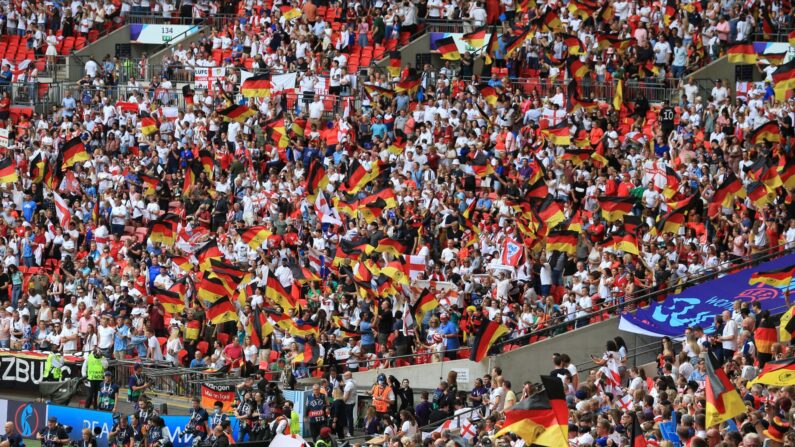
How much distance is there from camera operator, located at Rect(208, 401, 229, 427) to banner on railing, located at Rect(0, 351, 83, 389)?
12.1 feet

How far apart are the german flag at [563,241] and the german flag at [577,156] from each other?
358 cm

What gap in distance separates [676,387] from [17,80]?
27.2m

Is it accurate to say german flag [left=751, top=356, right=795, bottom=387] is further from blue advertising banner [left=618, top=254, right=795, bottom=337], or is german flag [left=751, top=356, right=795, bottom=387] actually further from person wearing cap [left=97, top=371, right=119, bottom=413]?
person wearing cap [left=97, top=371, right=119, bottom=413]

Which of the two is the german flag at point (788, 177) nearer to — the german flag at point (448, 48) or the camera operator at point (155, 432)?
the german flag at point (448, 48)

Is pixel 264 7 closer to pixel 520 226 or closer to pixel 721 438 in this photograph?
pixel 520 226

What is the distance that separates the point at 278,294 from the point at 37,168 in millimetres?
10616

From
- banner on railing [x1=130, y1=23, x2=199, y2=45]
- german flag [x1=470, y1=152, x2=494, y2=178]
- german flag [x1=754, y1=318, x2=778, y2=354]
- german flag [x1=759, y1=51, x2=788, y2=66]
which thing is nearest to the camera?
german flag [x1=754, y1=318, x2=778, y2=354]

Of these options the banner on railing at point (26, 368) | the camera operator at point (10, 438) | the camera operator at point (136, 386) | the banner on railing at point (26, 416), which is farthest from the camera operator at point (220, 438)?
the banner on railing at point (26, 368)

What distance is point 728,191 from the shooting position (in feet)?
97.0

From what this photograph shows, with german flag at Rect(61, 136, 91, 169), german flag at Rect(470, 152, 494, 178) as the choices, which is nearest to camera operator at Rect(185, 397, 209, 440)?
german flag at Rect(470, 152, 494, 178)

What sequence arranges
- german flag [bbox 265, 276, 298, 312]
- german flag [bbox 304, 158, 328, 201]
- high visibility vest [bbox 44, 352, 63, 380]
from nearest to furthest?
1. high visibility vest [bbox 44, 352, 63, 380]
2. german flag [bbox 265, 276, 298, 312]
3. german flag [bbox 304, 158, 328, 201]

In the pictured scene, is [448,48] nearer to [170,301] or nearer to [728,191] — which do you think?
[170,301]

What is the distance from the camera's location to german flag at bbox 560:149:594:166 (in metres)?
33.4

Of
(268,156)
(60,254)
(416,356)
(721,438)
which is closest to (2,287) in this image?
(60,254)
